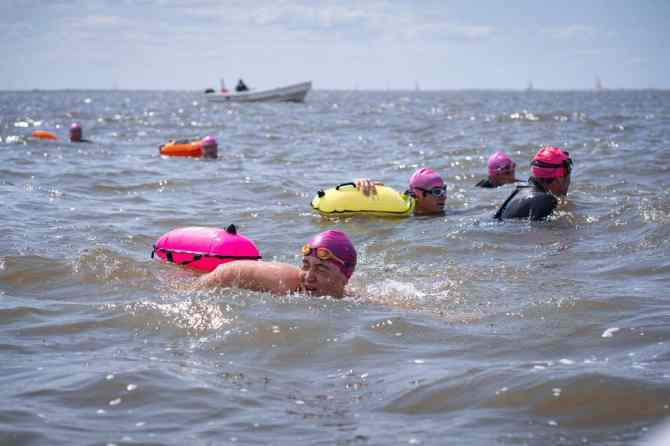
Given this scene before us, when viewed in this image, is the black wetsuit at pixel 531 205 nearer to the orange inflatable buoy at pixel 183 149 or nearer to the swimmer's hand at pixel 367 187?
the swimmer's hand at pixel 367 187

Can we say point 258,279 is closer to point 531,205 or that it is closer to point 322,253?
point 322,253

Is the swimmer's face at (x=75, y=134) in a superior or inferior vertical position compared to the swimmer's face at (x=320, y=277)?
superior

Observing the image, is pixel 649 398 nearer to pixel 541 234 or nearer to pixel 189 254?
pixel 189 254

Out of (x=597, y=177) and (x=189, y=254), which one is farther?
(x=597, y=177)

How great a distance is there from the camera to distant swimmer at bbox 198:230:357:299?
6.93 m

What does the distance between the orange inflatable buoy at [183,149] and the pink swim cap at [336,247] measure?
44.8 feet

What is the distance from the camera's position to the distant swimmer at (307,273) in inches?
273

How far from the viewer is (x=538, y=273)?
8.54 metres

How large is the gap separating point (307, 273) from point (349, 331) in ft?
A: 2.82

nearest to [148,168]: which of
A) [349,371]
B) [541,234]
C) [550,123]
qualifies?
[541,234]

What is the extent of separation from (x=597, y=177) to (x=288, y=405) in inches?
485

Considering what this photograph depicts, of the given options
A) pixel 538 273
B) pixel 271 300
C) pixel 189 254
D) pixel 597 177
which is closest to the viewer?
pixel 271 300

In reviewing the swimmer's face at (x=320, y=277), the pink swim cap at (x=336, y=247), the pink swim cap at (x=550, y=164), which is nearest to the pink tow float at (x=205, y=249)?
the swimmer's face at (x=320, y=277)

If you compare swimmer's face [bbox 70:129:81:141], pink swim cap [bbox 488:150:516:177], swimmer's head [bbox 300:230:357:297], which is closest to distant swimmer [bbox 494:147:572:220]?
pink swim cap [bbox 488:150:516:177]
